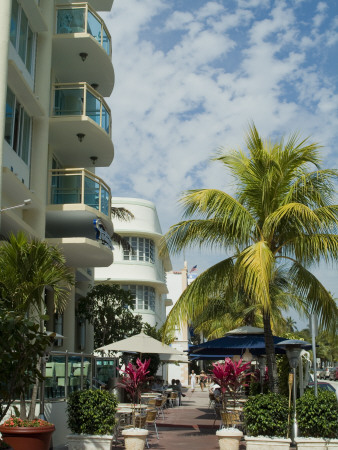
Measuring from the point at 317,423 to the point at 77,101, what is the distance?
1292 centimetres

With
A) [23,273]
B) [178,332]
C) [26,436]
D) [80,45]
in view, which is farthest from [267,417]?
[178,332]

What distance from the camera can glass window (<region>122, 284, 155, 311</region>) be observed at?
139 feet

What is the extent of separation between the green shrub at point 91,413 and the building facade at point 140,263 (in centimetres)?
2894

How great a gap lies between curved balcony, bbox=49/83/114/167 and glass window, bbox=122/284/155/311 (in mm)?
22109

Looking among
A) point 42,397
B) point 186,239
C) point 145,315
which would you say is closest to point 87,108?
point 186,239

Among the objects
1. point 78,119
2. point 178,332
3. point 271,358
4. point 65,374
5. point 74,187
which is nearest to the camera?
point 271,358

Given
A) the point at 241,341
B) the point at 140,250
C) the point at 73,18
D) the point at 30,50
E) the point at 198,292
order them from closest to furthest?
the point at 198,292
the point at 241,341
the point at 30,50
the point at 73,18
the point at 140,250

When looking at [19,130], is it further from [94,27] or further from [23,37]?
[94,27]

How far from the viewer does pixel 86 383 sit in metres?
16.9

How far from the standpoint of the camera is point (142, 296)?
4278 centimetres

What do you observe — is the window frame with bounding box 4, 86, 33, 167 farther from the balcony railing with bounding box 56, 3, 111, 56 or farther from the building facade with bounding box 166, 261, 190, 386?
the building facade with bounding box 166, 261, 190, 386

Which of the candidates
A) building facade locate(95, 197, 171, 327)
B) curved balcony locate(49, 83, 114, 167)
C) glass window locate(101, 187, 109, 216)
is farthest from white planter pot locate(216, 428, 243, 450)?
building facade locate(95, 197, 171, 327)

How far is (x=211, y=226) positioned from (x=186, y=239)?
28.0 inches

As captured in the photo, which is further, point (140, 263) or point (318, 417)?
point (140, 263)
